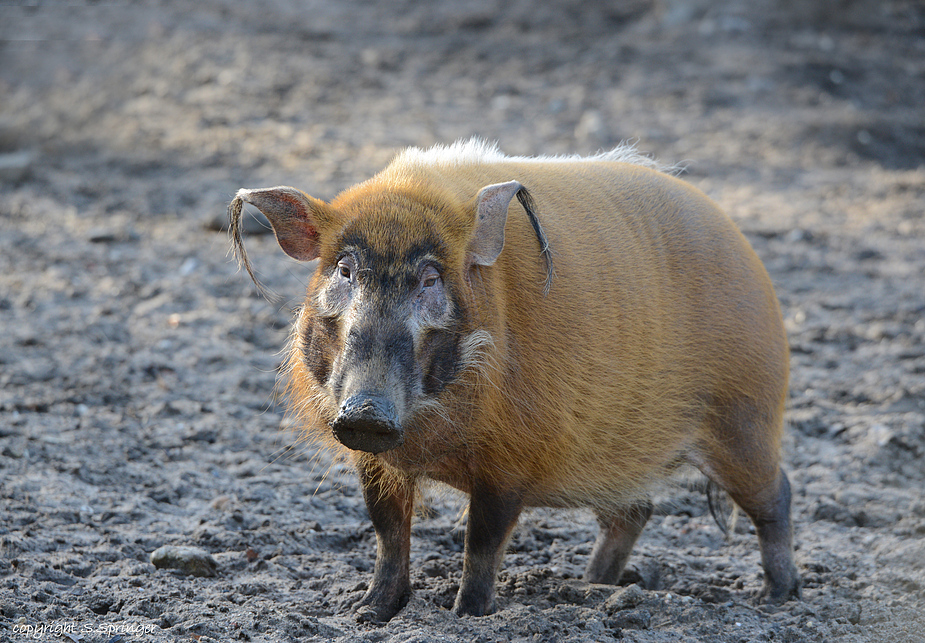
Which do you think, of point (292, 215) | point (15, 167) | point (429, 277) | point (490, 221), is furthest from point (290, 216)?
point (15, 167)

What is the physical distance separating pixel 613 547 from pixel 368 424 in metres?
1.60

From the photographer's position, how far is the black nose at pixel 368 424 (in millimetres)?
2629

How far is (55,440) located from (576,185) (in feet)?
8.88

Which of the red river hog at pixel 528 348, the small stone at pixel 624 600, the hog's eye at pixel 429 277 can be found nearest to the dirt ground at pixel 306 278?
the small stone at pixel 624 600

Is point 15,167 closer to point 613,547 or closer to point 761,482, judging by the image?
point 613,547

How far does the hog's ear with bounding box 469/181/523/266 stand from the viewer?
9.78 feet

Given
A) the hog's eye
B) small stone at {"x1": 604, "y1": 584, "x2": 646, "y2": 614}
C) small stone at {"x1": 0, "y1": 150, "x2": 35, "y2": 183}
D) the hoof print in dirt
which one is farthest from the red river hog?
small stone at {"x1": 0, "y1": 150, "x2": 35, "y2": 183}

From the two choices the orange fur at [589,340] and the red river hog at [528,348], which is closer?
the red river hog at [528,348]

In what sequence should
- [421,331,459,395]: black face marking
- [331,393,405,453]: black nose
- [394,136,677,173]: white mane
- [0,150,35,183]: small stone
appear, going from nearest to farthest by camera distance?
1. [331,393,405,453]: black nose
2. [421,331,459,395]: black face marking
3. [394,136,677,173]: white mane
4. [0,150,35,183]: small stone

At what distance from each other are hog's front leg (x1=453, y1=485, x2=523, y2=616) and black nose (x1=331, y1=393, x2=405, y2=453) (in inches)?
23.5

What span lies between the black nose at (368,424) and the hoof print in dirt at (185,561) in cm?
116

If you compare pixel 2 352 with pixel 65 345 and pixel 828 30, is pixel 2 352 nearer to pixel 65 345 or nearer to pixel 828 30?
pixel 65 345

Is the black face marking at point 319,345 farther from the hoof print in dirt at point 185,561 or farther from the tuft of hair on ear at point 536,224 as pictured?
the hoof print in dirt at point 185,561

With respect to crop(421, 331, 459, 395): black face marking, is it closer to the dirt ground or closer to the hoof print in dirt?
the dirt ground
